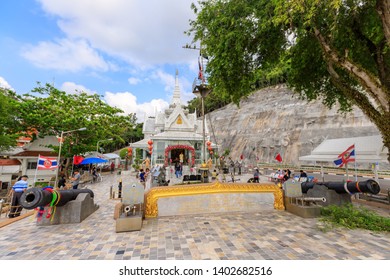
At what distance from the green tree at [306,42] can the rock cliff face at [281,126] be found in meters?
16.2

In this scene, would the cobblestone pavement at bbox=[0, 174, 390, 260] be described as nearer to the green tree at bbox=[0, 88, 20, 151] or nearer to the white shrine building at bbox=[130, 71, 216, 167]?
the green tree at bbox=[0, 88, 20, 151]

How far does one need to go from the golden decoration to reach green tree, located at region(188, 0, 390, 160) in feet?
14.0

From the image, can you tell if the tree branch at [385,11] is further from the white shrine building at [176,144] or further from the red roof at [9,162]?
the red roof at [9,162]

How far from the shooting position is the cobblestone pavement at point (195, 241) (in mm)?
4148

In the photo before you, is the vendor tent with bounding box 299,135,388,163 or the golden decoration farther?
the vendor tent with bounding box 299,135,388,163

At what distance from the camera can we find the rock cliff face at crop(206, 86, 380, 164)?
102 ft

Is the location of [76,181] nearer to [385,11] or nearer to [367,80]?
[367,80]

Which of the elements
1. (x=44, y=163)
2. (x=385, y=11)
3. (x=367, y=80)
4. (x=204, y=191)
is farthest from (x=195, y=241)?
(x=44, y=163)

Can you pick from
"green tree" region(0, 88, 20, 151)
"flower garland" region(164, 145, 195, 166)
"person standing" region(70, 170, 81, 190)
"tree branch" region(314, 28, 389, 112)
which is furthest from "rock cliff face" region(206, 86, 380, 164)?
"green tree" region(0, 88, 20, 151)

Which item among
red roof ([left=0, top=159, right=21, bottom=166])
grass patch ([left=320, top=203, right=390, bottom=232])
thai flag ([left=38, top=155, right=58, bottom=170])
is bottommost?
grass patch ([left=320, top=203, right=390, bottom=232])

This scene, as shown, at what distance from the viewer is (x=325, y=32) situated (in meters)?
7.84

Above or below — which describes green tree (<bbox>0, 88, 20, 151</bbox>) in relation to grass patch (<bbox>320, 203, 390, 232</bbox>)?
above

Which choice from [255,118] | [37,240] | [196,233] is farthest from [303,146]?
[37,240]

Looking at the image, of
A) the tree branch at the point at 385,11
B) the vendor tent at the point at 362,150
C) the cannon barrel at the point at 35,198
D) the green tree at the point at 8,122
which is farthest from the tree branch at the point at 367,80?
the green tree at the point at 8,122
